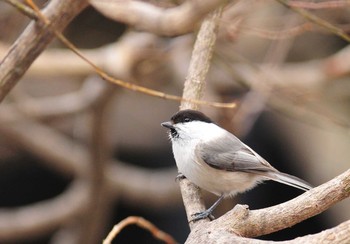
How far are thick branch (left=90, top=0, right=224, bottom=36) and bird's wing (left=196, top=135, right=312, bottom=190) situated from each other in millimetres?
461

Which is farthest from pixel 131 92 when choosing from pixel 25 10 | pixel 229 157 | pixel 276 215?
pixel 276 215

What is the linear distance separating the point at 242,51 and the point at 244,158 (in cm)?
331

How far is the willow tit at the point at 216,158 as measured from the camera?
212cm

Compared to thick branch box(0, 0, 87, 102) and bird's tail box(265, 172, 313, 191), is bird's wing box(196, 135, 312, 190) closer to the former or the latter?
bird's tail box(265, 172, 313, 191)

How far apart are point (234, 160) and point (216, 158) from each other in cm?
7

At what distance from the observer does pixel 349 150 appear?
514 cm

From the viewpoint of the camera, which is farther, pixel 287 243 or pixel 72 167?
pixel 72 167

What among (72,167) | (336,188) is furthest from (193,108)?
(72,167)

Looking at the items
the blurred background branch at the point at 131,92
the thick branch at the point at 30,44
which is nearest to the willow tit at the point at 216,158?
the blurred background branch at the point at 131,92

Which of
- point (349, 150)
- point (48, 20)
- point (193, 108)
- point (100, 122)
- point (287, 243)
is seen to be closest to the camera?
point (287, 243)

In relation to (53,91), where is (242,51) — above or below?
above

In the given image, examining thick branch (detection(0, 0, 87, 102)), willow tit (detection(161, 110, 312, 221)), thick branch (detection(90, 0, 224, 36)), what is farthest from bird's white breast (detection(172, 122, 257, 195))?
thick branch (detection(0, 0, 87, 102))

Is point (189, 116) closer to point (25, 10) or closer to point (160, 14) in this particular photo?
point (160, 14)

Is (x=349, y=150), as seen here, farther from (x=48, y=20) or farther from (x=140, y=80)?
(x=48, y=20)
